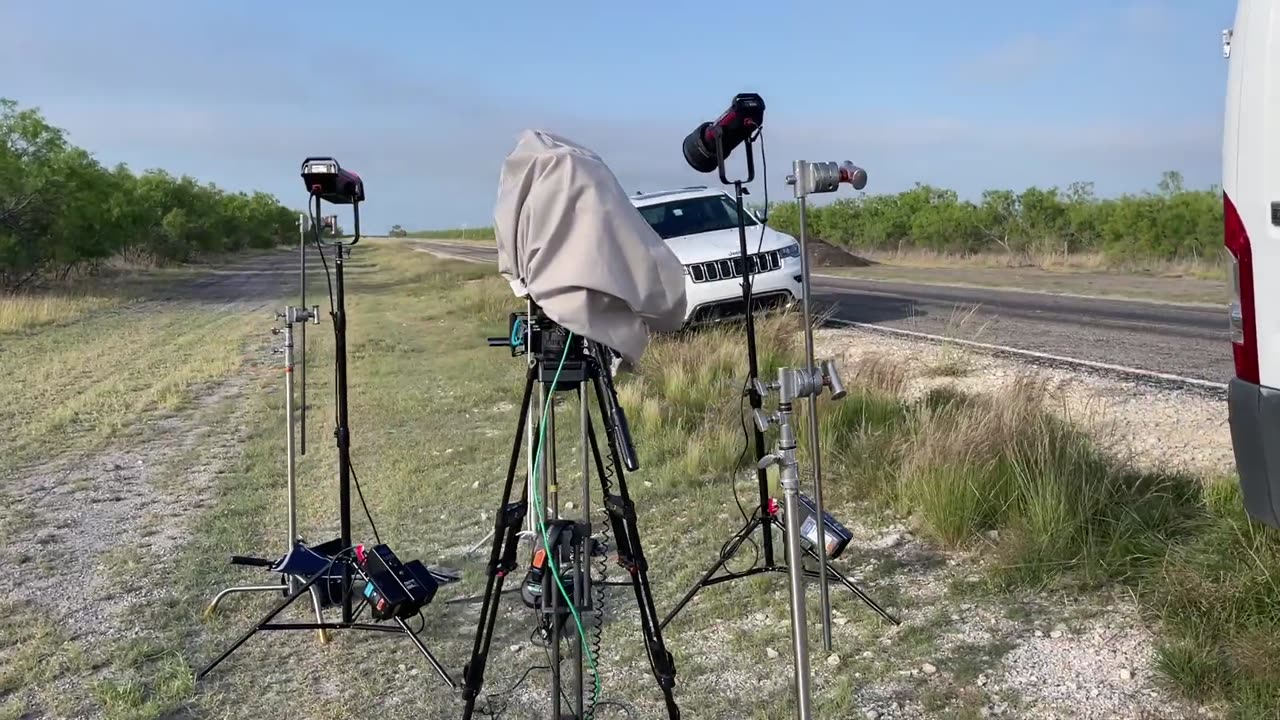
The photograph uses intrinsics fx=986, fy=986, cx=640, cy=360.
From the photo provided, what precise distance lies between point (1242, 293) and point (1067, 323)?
31.7ft

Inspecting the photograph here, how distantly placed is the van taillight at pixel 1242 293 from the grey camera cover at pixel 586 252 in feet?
4.99

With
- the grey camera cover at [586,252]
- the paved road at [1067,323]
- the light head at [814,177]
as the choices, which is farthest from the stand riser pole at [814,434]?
the paved road at [1067,323]

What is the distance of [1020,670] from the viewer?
11.1 feet

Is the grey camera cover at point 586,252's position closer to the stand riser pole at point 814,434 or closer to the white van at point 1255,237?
the stand riser pole at point 814,434

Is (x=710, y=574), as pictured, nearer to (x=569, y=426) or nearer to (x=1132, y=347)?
(x=569, y=426)

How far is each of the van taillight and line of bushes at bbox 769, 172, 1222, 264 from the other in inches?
775

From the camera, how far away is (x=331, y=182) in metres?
3.70

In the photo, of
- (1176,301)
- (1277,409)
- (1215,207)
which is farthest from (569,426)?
(1215,207)

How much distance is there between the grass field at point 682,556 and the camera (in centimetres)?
341

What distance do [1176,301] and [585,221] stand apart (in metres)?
13.8

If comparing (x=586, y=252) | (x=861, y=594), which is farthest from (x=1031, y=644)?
(x=586, y=252)

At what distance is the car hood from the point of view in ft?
33.8

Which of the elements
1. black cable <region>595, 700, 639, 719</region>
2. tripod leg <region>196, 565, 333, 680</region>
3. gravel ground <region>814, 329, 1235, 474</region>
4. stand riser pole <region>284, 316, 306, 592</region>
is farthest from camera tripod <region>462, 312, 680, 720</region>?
gravel ground <region>814, 329, 1235, 474</region>

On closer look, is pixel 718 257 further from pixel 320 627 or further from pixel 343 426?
pixel 320 627
